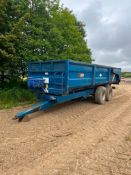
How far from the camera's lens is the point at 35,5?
45.5ft

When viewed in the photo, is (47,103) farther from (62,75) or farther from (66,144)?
(66,144)

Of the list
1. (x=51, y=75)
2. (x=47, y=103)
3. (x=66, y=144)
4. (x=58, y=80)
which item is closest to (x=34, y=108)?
(x=47, y=103)

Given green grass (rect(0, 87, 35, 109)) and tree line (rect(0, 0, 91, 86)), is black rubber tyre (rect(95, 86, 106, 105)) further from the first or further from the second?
tree line (rect(0, 0, 91, 86))

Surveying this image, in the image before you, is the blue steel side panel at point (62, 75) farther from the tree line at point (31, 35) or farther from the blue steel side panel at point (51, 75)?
the tree line at point (31, 35)

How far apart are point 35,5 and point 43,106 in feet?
25.7

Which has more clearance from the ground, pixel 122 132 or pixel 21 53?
pixel 21 53

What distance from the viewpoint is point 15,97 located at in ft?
38.5

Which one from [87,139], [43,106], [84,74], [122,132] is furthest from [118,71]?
[87,139]

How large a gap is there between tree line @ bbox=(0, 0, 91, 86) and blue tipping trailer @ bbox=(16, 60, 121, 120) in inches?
96.6

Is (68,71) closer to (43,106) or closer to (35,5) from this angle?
(43,106)

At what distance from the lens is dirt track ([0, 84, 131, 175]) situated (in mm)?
4379

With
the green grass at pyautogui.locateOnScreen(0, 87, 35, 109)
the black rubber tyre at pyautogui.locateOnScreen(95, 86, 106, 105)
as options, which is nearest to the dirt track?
the green grass at pyautogui.locateOnScreen(0, 87, 35, 109)

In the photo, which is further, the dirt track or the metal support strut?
the metal support strut

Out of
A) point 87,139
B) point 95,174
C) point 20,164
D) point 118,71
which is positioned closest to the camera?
point 95,174
